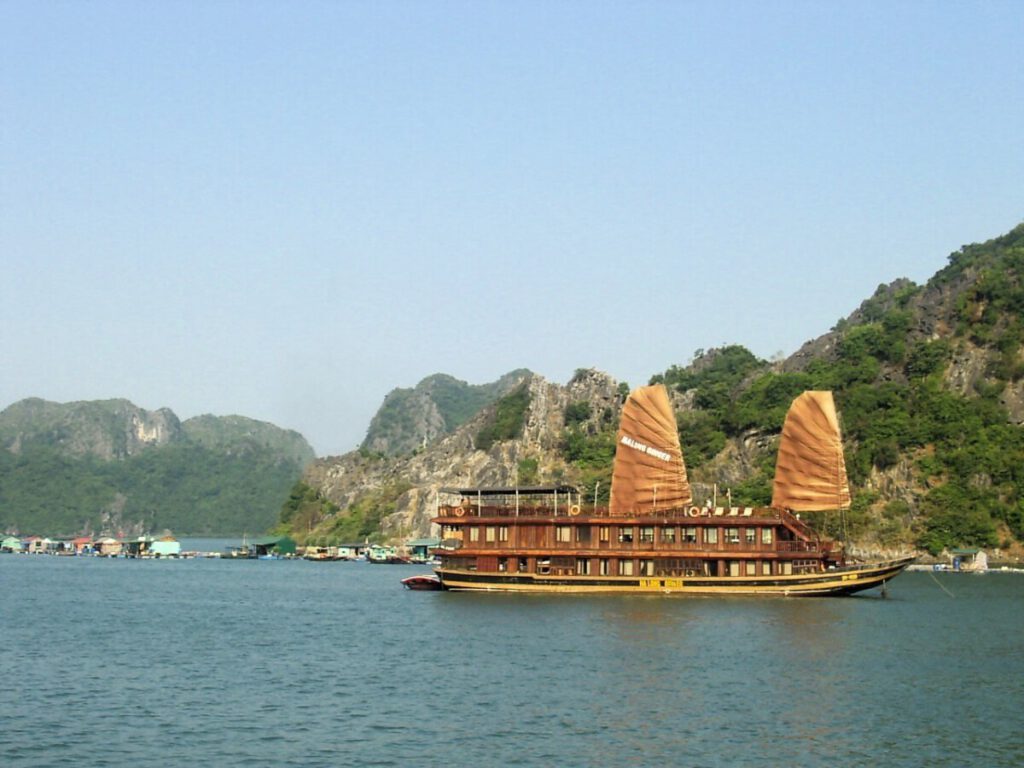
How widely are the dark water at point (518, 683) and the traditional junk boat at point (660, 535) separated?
73.1 inches

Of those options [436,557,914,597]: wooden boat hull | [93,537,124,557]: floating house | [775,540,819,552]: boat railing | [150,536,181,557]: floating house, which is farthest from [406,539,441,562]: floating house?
[775,540,819,552]: boat railing

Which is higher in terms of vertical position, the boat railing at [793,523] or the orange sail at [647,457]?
the orange sail at [647,457]

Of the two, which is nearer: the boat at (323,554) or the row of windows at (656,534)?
the row of windows at (656,534)

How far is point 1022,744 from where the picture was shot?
28.7m

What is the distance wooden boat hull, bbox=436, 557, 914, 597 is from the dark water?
3.34ft

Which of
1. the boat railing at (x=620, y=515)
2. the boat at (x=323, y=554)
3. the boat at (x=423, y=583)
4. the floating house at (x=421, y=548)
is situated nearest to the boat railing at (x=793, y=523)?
the boat railing at (x=620, y=515)

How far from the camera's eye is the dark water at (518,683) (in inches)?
1104

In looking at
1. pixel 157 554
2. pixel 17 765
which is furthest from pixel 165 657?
pixel 157 554

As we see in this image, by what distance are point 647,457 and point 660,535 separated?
4.64 m

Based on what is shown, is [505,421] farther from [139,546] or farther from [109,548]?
[109,548]

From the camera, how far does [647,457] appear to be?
6512cm

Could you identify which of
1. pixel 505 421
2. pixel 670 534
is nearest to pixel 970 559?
pixel 670 534

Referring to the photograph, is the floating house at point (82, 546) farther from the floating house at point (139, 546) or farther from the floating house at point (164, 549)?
the floating house at point (164, 549)

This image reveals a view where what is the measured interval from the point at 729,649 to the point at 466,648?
894 cm
